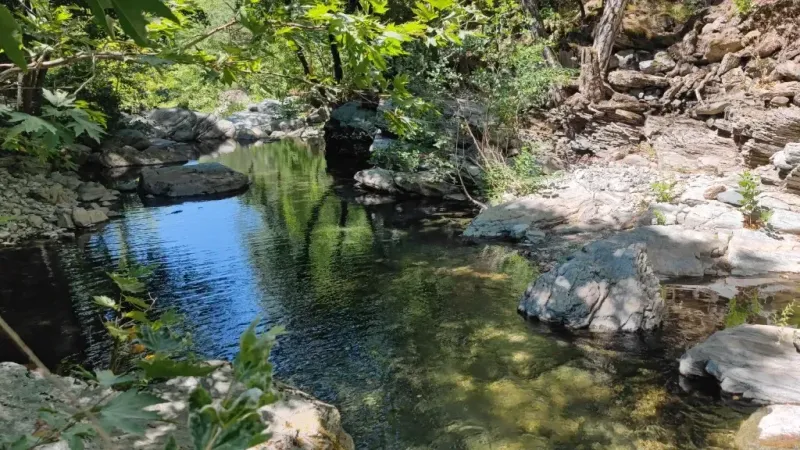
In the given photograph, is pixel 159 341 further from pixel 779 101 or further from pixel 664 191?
pixel 779 101

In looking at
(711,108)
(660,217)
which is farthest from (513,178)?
(711,108)

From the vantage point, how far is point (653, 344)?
22.4 feet

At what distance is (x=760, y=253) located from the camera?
30.7 ft

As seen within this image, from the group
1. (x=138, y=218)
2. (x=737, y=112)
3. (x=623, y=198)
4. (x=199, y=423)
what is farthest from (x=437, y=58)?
(x=199, y=423)

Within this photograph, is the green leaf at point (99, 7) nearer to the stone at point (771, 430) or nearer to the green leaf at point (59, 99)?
the green leaf at point (59, 99)

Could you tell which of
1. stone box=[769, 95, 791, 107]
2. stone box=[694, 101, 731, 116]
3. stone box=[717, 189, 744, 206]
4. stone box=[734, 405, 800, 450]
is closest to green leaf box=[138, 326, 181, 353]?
stone box=[734, 405, 800, 450]

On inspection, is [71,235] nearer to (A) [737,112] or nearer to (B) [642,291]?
(B) [642,291]

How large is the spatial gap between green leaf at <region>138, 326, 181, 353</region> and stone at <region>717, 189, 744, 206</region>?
1168 cm

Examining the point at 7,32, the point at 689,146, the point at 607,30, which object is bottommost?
the point at 689,146

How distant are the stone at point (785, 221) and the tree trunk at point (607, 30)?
7.80 m

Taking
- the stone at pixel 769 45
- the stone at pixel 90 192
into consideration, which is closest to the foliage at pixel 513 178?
the stone at pixel 769 45

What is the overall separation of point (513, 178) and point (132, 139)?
18720 millimetres

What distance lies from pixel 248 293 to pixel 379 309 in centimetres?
226

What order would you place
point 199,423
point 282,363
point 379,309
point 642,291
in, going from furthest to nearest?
point 379,309, point 642,291, point 282,363, point 199,423
